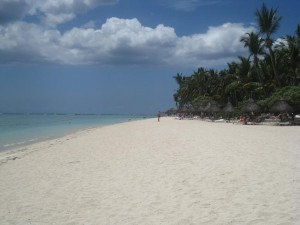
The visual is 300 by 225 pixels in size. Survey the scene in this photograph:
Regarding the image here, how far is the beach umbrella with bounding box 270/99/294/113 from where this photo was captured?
81.8ft

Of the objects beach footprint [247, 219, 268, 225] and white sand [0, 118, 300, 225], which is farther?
white sand [0, 118, 300, 225]

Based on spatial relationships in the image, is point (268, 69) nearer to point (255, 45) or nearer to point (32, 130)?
point (255, 45)

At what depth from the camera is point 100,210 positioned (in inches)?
205

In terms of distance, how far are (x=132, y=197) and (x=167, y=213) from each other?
1.08m

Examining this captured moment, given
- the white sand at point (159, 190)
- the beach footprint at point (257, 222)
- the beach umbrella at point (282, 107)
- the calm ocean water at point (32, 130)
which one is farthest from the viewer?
the beach umbrella at point (282, 107)

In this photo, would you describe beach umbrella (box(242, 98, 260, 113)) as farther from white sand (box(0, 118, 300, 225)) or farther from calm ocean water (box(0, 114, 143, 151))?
white sand (box(0, 118, 300, 225))

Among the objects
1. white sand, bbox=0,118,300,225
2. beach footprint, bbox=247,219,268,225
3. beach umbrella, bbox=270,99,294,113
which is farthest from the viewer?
beach umbrella, bbox=270,99,294,113

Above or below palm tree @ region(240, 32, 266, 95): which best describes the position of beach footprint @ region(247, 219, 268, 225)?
below

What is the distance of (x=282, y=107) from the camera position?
82.4ft

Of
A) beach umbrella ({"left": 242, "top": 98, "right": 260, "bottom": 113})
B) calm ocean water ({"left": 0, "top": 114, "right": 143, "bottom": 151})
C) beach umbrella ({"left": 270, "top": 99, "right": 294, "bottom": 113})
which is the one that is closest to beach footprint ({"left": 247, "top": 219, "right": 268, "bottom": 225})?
calm ocean water ({"left": 0, "top": 114, "right": 143, "bottom": 151})

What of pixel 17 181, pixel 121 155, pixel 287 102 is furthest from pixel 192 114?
pixel 17 181

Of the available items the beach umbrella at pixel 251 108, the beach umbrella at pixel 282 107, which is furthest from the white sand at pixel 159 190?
the beach umbrella at pixel 251 108

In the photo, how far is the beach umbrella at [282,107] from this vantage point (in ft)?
81.8

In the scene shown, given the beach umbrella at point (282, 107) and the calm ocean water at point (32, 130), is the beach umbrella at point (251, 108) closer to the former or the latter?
the beach umbrella at point (282, 107)
